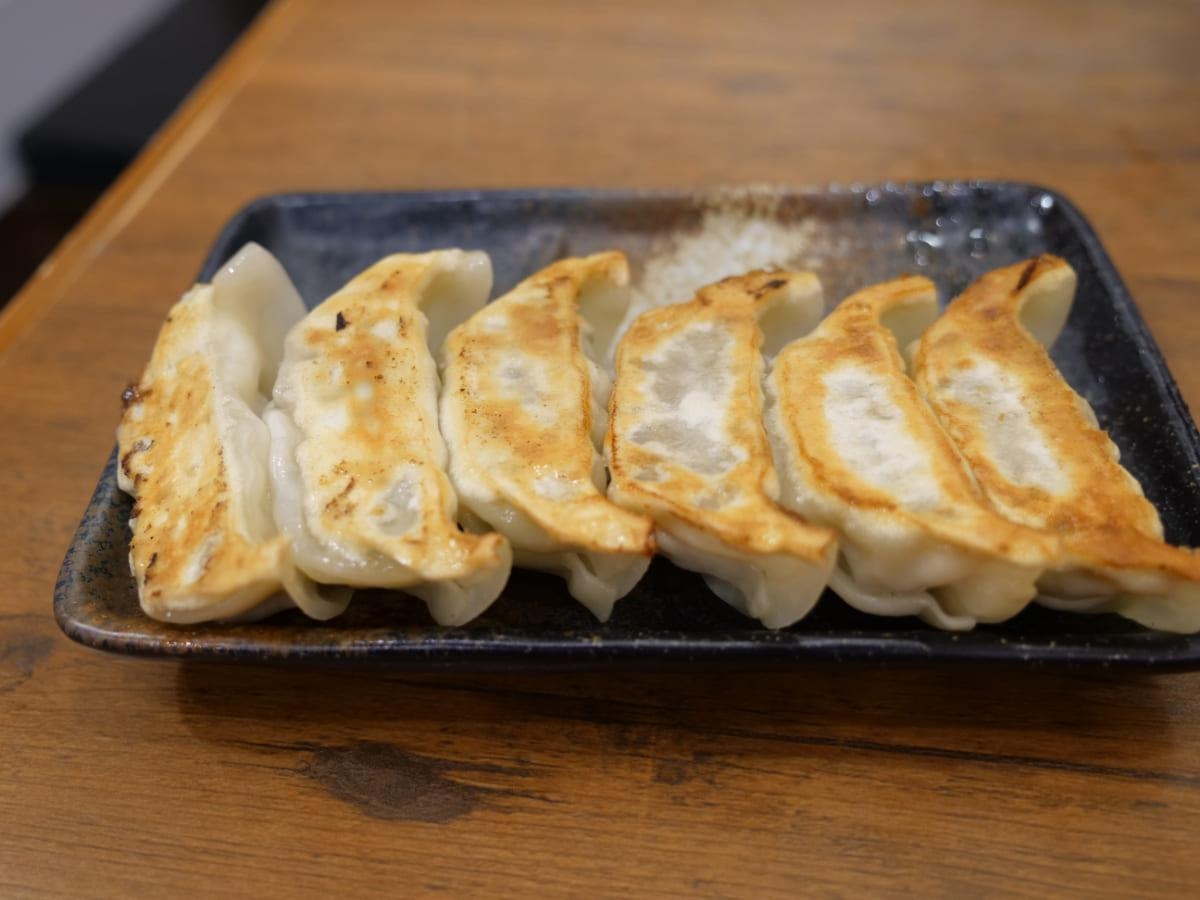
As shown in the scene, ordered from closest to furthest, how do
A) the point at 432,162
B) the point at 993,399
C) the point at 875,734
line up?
the point at 875,734 < the point at 993,399 < the point at 432,162

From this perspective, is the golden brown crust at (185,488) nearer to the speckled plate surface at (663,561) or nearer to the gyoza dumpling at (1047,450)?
the speckled plate surface at (663,561)

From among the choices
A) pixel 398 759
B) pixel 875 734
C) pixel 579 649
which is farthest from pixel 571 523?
pixel 875 734

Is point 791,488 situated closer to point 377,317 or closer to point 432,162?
point 377,317

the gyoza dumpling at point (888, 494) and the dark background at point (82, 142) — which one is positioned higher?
the gyoza dumpling at point (888, 494)

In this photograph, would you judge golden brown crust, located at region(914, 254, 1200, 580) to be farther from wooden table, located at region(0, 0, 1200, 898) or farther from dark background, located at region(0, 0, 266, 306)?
dark background, located at region(0, 0, 266, 306)

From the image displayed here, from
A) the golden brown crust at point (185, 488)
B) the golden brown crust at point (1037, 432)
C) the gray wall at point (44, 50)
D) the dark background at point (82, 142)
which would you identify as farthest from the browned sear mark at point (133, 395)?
the gray wall at point (44, 50)

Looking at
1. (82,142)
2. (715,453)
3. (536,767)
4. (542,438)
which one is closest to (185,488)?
(542,438)

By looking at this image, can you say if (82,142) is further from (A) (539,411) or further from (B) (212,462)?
(A) (539,411)
